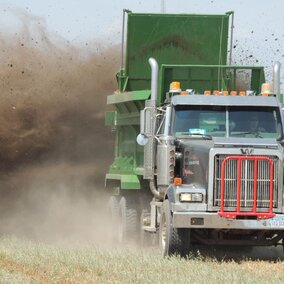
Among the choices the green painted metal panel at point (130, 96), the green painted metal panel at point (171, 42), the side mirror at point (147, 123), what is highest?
the green painted metal panel at point (171, 42)

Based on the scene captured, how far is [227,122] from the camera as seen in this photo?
1462cm

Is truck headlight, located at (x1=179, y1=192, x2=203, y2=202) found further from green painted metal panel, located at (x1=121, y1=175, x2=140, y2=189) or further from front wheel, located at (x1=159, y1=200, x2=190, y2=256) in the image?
green painted metal panel, located at (x1=121, y1=175, x2=140, y2=189)

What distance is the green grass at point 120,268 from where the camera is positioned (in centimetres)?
1137

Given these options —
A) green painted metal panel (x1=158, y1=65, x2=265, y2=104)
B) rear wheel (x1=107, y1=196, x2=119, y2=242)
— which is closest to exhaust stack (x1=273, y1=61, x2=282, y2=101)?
green painted metal panel (x1=158, y1=65, x2=265, y2=104)

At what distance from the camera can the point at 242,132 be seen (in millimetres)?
14516

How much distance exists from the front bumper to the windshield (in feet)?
4.34

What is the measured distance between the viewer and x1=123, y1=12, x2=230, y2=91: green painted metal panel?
1764 cm

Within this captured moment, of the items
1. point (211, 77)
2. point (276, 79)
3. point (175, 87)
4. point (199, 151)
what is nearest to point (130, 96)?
point (211, 77)

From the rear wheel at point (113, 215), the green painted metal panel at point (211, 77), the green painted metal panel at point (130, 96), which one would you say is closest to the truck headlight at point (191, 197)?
the green painted metal panel at point (211, 77)

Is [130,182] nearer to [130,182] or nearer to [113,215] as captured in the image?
[130,182]

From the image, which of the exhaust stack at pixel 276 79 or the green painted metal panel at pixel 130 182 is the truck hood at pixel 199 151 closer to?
the exhaust stack at pixel 276 79

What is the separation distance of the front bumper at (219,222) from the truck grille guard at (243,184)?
0.23 feet

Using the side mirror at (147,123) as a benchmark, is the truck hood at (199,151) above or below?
below

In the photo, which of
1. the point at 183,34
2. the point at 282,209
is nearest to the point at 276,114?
the point at 282,209
